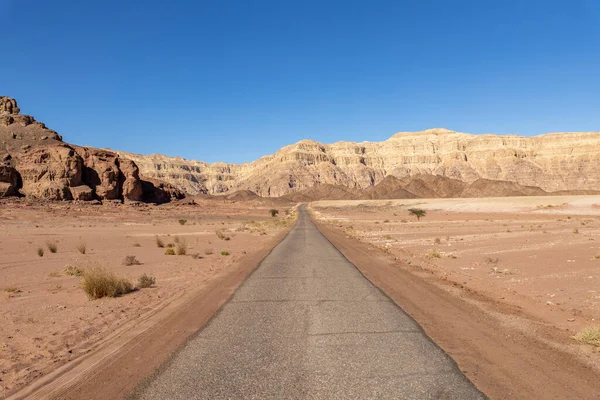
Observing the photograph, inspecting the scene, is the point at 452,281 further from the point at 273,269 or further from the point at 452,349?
the point at 452,349

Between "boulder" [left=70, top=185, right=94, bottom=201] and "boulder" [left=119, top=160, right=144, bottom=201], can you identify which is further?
"boulder" [left=119, top=160, right=144, bottom=201]

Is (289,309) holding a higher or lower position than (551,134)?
lower

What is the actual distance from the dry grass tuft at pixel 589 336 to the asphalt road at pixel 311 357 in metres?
2.50

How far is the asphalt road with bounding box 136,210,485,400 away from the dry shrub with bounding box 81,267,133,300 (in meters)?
A: 3.91

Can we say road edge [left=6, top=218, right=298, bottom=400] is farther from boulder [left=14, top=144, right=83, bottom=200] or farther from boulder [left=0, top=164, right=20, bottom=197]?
boulder [left=14, top=144, right=83, bottom=200]

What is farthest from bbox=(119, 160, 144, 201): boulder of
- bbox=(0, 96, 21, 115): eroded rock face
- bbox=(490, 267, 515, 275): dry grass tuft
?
bbox=(490, 267, 515, 275): dry grass tuft

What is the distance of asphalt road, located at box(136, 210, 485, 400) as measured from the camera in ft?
14.6

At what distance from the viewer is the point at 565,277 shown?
1231 cm

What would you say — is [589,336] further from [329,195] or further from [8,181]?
[329,195]

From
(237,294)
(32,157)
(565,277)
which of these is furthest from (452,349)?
(32,157)

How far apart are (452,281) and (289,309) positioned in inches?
255

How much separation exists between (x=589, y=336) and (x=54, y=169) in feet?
297

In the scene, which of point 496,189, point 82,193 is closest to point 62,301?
point 82,193

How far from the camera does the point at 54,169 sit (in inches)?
3113
